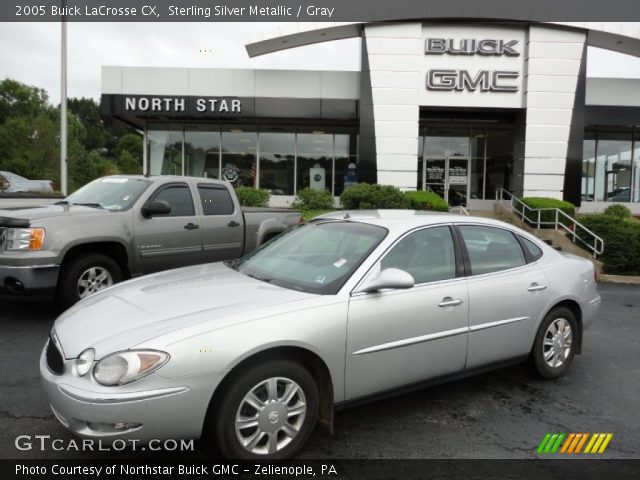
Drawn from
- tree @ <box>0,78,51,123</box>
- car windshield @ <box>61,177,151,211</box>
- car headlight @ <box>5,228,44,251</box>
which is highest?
tree @ <box>0,78,51,123</box>

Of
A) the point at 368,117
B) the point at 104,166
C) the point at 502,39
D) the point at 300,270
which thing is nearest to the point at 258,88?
the point at 368,117

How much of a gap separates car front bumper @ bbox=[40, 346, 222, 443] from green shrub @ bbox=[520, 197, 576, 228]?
1490cm

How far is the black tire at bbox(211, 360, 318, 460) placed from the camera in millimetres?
2801

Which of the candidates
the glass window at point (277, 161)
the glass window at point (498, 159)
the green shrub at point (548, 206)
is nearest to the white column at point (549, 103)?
the green shrub at point (548, 206)

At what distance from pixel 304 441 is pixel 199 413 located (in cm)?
72

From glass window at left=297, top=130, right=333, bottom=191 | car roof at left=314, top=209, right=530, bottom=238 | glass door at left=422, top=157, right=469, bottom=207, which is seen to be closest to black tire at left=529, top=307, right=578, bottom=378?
car roof at left=314, top=209, right=530, bottom=238

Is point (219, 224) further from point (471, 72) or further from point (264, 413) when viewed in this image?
point (471, 72)

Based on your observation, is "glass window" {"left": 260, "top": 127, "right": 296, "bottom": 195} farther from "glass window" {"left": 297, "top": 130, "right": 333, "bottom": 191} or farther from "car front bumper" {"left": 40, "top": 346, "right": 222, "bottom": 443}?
"car front bumper" {"left": 40, "top": 346, "right": 222, "bottom": 443}

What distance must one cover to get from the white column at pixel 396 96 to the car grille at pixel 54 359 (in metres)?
15.7

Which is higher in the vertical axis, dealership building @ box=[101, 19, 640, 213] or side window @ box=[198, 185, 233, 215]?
dealership building @ box=[101, 19, 640, 213]

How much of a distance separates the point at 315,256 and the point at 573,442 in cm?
227

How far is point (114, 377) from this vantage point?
2.66 metres

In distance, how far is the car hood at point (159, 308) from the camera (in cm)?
286

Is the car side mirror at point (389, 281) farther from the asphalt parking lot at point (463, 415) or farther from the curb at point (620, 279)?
the curb at point (620, 279)
